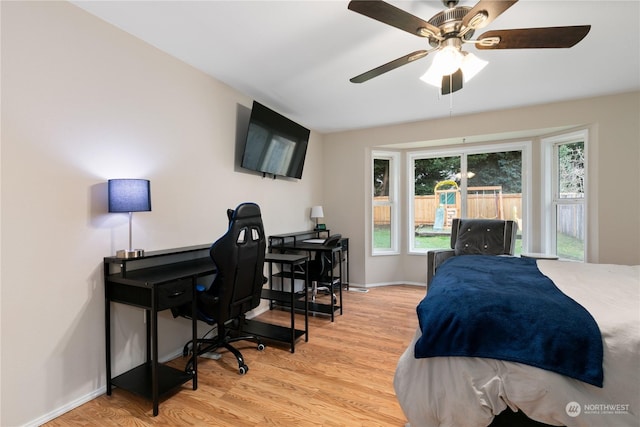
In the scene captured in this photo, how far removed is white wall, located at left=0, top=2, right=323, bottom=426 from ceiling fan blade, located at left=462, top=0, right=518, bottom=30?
7.35 ft

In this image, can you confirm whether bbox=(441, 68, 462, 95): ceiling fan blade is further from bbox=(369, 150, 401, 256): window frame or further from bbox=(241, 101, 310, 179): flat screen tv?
bbox=(369, 150, 401, 256): window frame

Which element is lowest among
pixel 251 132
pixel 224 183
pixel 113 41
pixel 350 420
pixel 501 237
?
pixel 350 420

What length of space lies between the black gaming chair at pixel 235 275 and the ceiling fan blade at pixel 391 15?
4.67 feet

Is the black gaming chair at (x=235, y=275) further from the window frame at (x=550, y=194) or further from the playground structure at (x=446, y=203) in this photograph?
the window frame at (x=550, y=194)

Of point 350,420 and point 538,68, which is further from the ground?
point 538,68

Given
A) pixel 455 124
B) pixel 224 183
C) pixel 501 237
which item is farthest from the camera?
pixel 455 124

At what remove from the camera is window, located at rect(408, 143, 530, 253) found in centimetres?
427

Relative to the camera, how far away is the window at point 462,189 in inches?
168

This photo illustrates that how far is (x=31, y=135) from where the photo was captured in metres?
1.68

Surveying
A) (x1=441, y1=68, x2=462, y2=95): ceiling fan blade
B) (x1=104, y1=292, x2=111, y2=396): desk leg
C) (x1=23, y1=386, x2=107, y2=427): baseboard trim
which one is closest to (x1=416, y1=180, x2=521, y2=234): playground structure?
(x1=441, y1=68, x2=462, y2=95): ceiling fan blade

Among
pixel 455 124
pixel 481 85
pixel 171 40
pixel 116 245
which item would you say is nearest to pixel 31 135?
pixel 116 245

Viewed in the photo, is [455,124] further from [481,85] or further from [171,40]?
[171,40]

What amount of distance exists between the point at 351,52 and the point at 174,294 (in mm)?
2228

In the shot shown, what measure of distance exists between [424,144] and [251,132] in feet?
9.01
